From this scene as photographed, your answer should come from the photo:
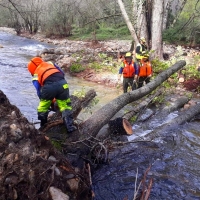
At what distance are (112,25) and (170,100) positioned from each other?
31001 mm

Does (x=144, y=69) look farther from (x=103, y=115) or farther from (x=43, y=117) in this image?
(x=43, y=117)

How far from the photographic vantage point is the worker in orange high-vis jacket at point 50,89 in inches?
182

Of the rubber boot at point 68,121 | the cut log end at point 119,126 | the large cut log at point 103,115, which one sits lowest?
the cut log end at point 119,126

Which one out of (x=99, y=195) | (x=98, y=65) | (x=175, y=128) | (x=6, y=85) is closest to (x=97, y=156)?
(x=99, y=195)

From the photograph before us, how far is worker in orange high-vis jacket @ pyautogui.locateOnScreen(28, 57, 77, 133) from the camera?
461 centimetres

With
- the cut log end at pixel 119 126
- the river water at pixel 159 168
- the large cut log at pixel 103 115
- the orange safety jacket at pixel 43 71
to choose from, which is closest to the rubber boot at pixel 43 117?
the river water at pixel 159 168

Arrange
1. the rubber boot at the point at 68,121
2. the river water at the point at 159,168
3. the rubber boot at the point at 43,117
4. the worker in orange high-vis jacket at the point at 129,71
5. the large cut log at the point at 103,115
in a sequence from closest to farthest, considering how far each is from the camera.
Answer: the river water at the point at 159,168 < the rubber boot at the point at 68,121 < the rubber boot at the point at 43,117 < the large cut log at the point at 103,115 < the worker in orange high-vis jacket at the point at 129,71

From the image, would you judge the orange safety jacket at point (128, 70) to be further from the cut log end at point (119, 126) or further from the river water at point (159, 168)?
the cut log end at point (119, 126)

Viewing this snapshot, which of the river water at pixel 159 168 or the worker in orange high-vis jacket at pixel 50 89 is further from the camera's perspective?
the worker in orange high-vis jacket at pixel 50 89

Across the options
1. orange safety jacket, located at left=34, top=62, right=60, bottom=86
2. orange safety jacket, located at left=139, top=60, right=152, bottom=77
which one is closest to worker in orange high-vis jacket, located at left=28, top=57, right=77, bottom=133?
orange safety jacket, located at left=34, top=62, right=60, bottom=86

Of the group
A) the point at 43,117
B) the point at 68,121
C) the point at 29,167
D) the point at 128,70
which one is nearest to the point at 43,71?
the point at 43,117

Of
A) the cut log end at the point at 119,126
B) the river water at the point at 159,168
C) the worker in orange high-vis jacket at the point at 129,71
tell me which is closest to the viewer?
the river water at the point at 159,168

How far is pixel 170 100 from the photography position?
346 inches

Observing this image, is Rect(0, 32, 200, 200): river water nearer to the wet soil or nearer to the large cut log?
the large cut log
